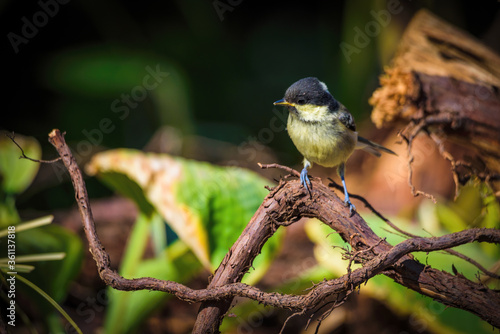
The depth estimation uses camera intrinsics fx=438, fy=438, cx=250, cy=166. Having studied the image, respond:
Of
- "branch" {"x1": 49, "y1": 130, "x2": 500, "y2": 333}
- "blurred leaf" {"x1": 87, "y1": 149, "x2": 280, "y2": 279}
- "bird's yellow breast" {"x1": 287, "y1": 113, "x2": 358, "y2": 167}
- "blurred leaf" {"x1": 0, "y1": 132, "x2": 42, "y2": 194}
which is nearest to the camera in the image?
"branch" {"x1": 49, "y1": 130, "x2": 500, "y2": 333}

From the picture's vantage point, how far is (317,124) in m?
2.06

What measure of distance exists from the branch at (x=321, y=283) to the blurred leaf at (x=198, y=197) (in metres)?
0.68

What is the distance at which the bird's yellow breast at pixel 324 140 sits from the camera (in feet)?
6.62

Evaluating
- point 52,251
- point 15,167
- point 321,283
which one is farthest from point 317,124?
point 15,167

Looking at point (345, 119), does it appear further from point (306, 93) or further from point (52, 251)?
point (52, 251)

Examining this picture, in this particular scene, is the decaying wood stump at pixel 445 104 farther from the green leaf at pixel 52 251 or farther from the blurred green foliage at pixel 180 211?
the green leaf at pixel 52 251

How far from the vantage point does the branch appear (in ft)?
4.63

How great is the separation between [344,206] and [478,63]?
1.72 m

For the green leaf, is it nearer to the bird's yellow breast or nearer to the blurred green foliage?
the blurred green foliage

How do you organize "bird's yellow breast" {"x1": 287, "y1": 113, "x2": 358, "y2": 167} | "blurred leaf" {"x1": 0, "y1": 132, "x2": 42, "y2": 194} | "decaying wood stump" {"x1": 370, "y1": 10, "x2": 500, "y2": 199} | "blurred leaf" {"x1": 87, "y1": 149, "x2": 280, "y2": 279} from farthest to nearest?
"blurred leaf" {"x1": 0, "y1": 132, "x2": 42, "y2": 194} → "decaying wood stump" {"x1": 370, "y1": 10, "x2": 500, "y2": 199} → "blurred leaf" {"x1": 87, "y1": 149, "x2": 280, "y2": 279} → "bird's yellow breast" {"x1": 287, "y1": 113, "x2": 358, "y2": 167}

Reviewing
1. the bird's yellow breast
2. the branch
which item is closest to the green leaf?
the branch

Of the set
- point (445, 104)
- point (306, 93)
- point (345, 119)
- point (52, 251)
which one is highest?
point (306, 93)

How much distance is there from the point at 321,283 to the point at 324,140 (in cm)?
78

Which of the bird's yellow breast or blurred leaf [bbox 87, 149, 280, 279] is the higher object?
the bird's yellow breast
